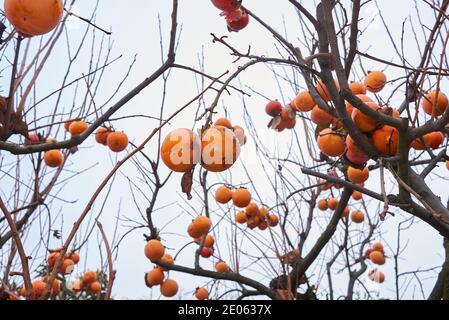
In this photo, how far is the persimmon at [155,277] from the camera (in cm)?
322

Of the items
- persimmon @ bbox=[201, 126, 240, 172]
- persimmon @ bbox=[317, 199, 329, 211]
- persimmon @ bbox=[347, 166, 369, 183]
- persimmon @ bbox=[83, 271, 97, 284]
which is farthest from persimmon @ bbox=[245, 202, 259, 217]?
persimmon @ bbox=[201, 126, 240, 172]

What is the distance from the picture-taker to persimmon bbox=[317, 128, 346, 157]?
132 centimetres

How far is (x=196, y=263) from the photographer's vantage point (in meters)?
3.27

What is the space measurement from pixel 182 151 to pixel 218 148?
0.30ft

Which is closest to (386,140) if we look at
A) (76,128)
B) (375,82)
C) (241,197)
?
(375,82)

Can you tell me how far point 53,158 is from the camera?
106 inches

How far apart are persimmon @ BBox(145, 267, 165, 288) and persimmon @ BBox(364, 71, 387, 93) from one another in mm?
2178

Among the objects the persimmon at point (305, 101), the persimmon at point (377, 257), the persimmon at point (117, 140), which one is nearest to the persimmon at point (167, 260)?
the persimmon at point (117, 140)

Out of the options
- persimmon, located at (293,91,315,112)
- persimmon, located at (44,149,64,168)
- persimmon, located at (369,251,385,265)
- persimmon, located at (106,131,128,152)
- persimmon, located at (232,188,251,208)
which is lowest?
persimmon, located at (369,251,385,265)

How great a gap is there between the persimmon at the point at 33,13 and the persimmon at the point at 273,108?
5.53ft

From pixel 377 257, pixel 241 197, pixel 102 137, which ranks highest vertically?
pixel 102 137

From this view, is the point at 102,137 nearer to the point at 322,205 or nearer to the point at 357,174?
the point at 357,174

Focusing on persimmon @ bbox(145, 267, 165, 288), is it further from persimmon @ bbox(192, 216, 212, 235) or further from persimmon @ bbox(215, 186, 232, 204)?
persimmon @ bbox(215, 186, 232, 204)

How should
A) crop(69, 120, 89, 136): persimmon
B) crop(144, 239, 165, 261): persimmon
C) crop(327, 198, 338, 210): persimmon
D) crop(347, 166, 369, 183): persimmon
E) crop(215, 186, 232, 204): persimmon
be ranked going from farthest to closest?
crop(327, 198, 338, 210): persimmon, crop(215, 186, 232, 204): persimmon, crop(144, 239, 165, 261): persimmon, crop(69, 120, 89, 136): persimmon, crop(347, 166, 369, 183): persimmon
